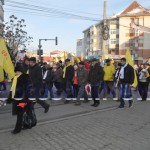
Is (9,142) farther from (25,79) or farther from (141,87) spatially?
(141,87)

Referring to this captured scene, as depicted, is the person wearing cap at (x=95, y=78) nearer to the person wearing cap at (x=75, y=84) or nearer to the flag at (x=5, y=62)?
the person wearing cap at (x=75, y=84)

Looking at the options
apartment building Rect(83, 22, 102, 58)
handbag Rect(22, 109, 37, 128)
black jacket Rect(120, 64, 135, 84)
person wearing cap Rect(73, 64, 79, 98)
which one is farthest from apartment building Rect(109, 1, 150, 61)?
handbag Rect(22, 109, 37, 128)

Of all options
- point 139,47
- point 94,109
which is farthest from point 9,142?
point 139,47

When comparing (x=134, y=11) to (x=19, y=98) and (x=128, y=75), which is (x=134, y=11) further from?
(x=19, y=98)

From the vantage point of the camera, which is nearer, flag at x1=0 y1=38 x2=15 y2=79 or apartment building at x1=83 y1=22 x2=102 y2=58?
flag at x1=0 y1=38 x2=15 y2=79

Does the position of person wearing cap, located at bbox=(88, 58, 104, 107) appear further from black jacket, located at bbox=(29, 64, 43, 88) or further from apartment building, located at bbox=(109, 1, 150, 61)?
apartment building, located at bbox=(109, 1, 150, 61)

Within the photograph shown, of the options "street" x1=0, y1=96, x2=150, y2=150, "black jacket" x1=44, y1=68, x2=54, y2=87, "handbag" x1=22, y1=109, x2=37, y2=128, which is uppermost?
"black jacket" x1=44, y1=68, x2=54, y2=87

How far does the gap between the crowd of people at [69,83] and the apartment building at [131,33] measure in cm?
6267

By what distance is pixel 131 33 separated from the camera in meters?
83.0

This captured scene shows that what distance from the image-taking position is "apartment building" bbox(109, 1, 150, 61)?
78.6 meters

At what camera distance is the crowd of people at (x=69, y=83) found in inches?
338

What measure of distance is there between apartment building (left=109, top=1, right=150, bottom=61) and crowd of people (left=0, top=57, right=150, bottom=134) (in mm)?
62669

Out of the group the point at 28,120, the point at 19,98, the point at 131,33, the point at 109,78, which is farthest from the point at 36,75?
the point at 131,33

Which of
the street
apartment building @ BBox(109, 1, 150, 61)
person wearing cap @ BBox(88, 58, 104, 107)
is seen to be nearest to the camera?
the street
